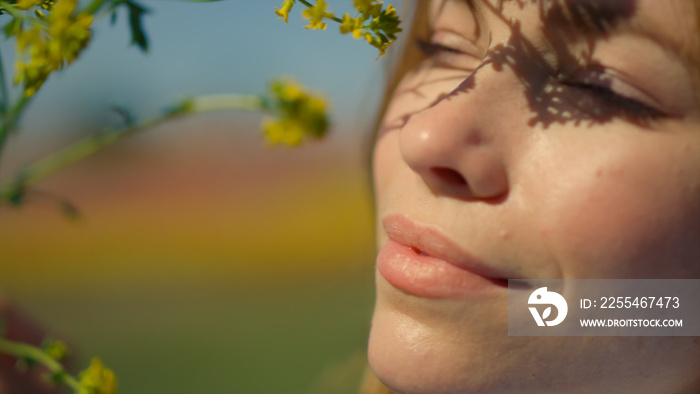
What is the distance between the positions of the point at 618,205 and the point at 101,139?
72cm

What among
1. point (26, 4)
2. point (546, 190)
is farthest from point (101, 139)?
point (546, 190)

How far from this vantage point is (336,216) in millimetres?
5172

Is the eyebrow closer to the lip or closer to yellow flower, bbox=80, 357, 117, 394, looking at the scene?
the lip

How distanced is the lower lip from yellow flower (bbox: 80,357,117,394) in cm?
37

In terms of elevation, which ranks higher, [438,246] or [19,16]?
[19,16]

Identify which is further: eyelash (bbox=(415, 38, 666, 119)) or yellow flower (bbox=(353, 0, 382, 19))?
eyelash (bbox=(415, 38, 666, 119))

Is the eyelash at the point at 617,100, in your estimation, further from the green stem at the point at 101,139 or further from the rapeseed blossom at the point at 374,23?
the green stem at the point at 101,139

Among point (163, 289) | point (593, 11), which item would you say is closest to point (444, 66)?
point (593, 11)

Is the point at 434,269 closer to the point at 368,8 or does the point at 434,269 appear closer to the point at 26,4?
the point at 368,8

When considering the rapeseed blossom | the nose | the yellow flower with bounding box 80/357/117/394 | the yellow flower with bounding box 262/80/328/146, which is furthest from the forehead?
the yellow flower with bounding box 80/357/117/394

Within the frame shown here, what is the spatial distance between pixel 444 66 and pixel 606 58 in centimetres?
28

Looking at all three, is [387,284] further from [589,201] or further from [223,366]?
[223,366]

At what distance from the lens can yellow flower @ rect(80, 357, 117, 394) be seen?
74 centimetres

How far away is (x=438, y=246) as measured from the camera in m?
0.80
